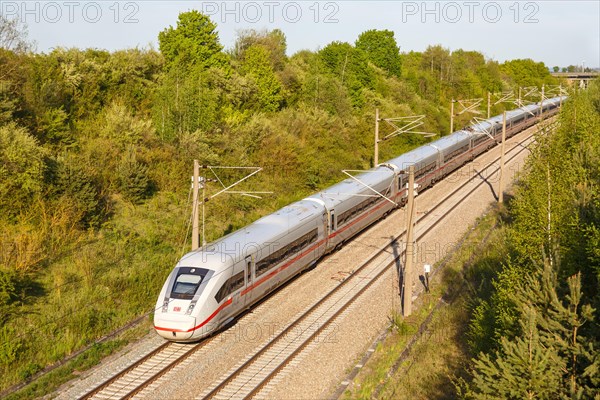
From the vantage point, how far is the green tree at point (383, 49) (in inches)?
3056

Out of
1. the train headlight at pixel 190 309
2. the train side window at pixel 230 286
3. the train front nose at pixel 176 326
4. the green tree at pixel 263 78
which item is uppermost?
the green tree at pixel 263 78

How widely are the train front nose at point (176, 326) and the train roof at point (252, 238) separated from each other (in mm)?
1990

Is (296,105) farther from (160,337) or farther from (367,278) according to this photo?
(160,337)

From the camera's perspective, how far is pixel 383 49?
255 ft

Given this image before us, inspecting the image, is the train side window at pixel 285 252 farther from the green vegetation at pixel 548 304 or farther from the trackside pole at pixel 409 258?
the green vegetation at pixel 548 304

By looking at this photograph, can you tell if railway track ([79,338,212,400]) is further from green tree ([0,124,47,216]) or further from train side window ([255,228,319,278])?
green tree ([0,124,47,216])

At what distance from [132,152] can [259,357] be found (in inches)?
757

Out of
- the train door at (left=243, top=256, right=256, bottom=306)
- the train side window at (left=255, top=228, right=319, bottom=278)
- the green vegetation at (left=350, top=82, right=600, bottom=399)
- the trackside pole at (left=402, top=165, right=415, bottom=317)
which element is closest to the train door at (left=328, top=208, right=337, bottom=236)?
the train side window at (left=255, top=228, right=319, bottom=278)

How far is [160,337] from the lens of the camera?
68.5ft

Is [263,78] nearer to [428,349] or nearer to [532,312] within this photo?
[428,349]

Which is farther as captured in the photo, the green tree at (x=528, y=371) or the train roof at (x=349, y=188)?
the train roof at (x=349, y=188)

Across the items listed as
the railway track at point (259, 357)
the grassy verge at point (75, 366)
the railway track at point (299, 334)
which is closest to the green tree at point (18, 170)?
the grassy verge at point (75, 366)

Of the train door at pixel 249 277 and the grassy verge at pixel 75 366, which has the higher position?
the train door at pixel 249 277

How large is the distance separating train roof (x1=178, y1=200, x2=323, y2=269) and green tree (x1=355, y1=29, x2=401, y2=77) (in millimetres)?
53578
